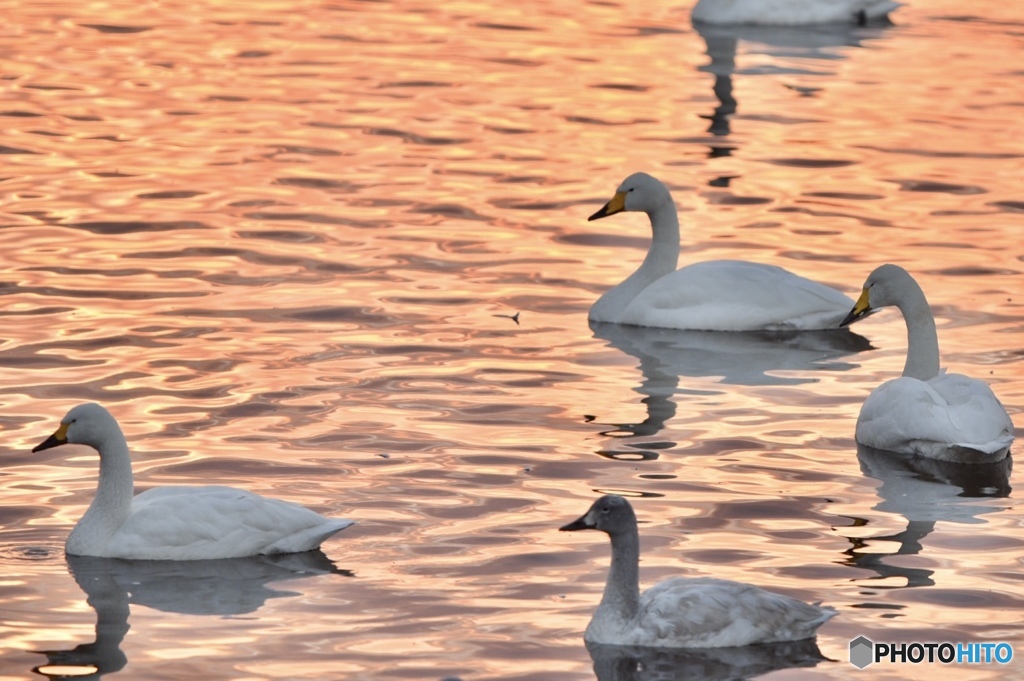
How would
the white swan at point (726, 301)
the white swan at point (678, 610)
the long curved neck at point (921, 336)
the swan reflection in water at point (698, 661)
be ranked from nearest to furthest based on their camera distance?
the swan reflection in water at point (698, 661) < the white swan at point (678, 610) < the long curved neck at point (921, 336) < the white swan at point (726, 301)

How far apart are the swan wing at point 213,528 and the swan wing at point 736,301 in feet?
17.6

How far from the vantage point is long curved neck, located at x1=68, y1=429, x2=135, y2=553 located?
9773 mm

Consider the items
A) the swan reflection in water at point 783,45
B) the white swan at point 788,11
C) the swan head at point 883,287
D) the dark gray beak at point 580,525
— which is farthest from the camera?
the white swan at point 788,11

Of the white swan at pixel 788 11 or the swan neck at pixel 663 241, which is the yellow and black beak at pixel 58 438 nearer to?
the swan neck at pixel 663 241

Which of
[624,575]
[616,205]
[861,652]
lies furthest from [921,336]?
[624,575]

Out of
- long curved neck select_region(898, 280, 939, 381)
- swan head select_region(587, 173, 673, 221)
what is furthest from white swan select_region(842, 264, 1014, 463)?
swan head select_region(587, 173, 673, 221)

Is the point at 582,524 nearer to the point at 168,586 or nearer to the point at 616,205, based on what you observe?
the point at 168,586

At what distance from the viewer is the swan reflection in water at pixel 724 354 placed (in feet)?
43.9

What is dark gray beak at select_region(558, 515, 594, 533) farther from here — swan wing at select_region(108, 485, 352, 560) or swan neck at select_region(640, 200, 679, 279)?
swan neck at select_region(640, 200, 679, 279)

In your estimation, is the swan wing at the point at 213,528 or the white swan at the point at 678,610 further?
the swan wing at the point at 213,528

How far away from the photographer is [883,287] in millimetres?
12781

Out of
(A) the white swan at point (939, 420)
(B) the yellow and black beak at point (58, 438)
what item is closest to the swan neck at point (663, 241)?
(A) the white swan at point (939, 420)

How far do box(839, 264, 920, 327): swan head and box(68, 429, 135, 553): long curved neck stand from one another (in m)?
5.01

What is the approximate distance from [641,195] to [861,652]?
23.6 feet
